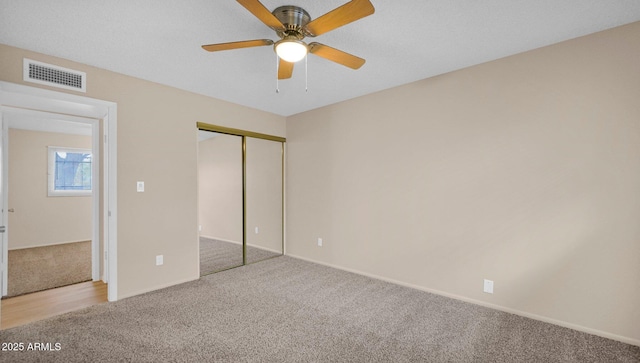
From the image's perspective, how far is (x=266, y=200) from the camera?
188 inches

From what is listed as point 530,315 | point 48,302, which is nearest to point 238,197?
point 48,302

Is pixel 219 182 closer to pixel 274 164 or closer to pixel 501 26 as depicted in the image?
pixel 274 164

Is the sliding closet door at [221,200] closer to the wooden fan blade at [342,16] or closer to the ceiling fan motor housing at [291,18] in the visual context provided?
the ceiling fan motor housing at [291,18]

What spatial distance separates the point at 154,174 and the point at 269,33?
2198mm

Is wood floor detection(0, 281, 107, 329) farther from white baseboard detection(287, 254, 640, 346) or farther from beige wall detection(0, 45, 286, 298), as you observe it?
white baseboard detection(287, 254, 640, 346)

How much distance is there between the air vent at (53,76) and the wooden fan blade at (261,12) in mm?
2327

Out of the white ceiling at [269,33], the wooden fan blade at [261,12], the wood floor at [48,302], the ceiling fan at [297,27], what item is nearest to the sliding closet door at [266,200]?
the white ceiling at [269,33]

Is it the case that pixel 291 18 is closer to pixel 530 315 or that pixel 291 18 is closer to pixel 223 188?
pixel 223 188

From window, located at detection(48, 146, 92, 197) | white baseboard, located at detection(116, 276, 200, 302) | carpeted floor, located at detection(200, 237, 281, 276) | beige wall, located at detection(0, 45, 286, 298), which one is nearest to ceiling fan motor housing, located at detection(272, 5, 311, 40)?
beige wall, located at detection(0, 45, 286, 298)

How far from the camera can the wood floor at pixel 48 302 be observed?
2.56 metres

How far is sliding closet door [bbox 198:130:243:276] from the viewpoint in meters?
4.23

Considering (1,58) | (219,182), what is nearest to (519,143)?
(219,182)

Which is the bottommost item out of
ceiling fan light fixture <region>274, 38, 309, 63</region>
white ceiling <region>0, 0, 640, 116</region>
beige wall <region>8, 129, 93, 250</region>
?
beige wall <region>8, 129, 93, 250</region>

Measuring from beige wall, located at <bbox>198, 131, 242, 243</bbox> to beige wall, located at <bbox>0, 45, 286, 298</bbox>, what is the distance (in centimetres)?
61
